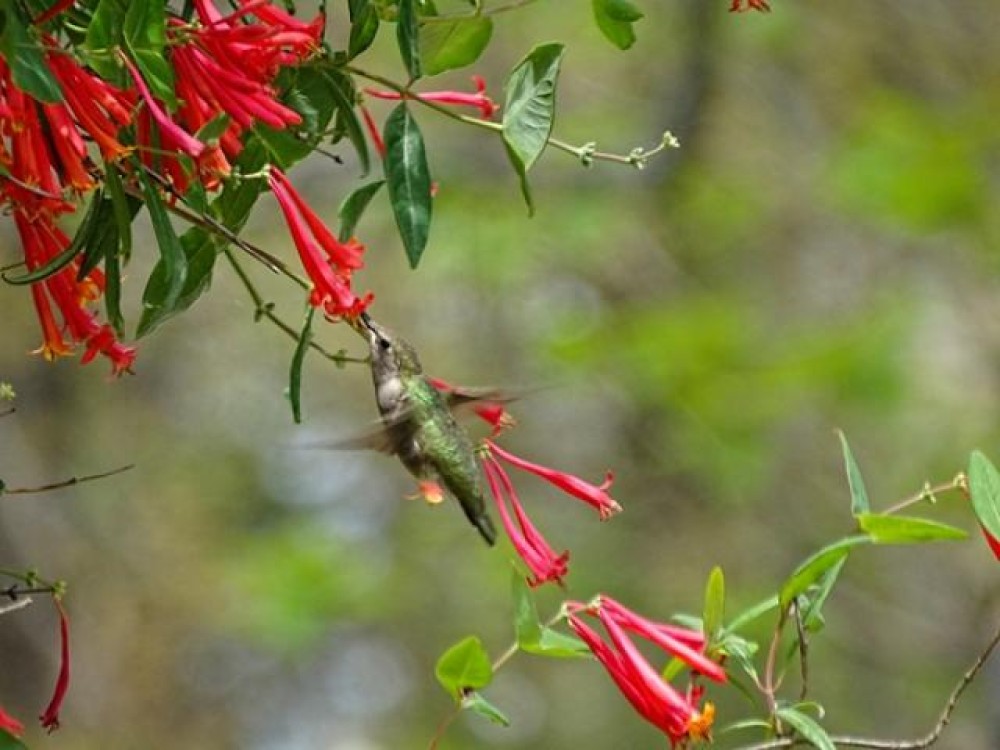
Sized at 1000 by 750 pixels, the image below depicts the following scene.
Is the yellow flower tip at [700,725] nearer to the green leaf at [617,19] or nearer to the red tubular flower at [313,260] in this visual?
the red tubular flower at [313,260]

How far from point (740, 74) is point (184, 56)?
4.67 meters

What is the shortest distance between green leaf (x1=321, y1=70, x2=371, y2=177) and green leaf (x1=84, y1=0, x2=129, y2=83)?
0.21 metres

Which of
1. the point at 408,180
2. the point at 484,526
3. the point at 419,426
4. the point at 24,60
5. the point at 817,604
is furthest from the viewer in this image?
the point at 484,526

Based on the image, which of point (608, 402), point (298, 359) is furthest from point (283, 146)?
point (608, 402)

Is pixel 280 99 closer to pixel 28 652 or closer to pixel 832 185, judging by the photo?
pixel 832 185

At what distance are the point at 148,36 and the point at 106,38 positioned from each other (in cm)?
3

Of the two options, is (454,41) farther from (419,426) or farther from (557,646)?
(557,646)

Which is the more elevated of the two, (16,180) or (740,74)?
(16,180)

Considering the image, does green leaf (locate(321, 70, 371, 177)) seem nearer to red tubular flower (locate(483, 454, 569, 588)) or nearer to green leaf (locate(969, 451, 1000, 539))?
red tubular flower (locate(483, 454, 569, 588))

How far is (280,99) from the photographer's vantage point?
53.7 inches

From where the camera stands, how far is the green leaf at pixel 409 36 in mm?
1357

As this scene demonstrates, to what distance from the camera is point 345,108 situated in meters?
1.39

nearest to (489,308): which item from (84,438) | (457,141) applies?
(457,141)

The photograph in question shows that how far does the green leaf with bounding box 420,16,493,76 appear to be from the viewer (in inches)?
58.7
